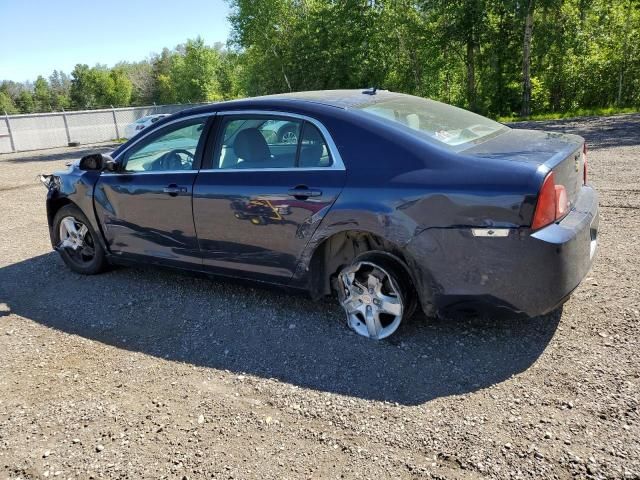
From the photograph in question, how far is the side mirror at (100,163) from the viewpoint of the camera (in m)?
4.64

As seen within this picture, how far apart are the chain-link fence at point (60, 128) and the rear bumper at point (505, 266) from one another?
91.3ft

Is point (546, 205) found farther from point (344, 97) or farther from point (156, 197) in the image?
point (156, 197)

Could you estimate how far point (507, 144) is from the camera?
3416 mm

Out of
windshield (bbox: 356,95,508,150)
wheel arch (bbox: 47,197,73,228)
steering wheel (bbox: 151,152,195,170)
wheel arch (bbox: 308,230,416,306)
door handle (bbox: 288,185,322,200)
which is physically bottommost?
wheel arch (bbox: 308,230,416,306)

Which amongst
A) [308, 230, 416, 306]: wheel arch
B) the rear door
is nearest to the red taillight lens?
[308, 230, 416, 306]: wheel arch

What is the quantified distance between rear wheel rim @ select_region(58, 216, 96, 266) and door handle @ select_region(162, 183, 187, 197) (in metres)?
1.37

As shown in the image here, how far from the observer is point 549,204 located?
114 inches

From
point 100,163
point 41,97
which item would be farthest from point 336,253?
point 41,97

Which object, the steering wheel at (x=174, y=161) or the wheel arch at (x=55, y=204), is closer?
the steering wheel at (x=174, y=161)

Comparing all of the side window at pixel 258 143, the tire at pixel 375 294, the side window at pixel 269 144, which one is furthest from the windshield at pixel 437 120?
the tire at pixel 375 294

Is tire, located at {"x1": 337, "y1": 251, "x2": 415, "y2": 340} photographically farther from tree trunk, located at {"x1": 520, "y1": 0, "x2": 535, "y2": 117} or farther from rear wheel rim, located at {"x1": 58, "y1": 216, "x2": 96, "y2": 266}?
tree trunk, located at {"x1": 520, "y1": 0, "x2": 535, "y2": 117}

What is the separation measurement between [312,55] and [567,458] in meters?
29.2

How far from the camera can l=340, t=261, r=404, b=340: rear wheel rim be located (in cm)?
341

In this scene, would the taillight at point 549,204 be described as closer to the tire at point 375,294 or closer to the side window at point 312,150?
the tire at point 375,294
